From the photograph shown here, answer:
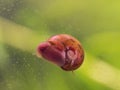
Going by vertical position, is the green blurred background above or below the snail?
above

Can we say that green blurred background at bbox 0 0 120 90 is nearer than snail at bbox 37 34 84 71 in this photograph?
No

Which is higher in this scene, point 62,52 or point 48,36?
point 48,36

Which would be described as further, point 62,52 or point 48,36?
point 48,36

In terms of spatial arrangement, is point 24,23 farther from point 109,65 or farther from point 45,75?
point 109,65
